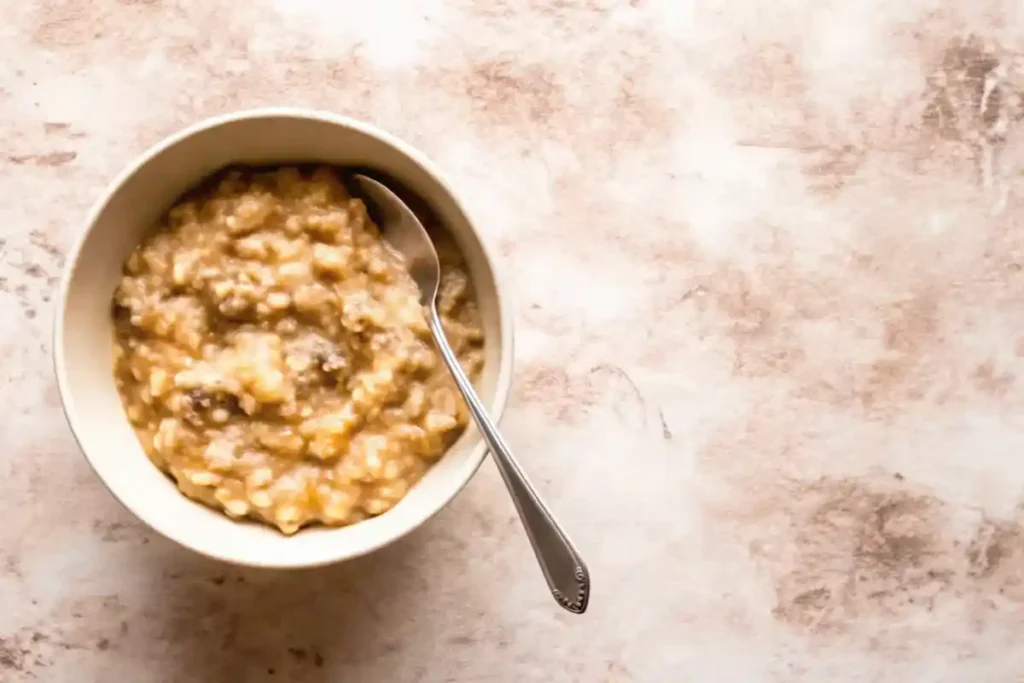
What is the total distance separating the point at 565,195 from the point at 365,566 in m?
0.44

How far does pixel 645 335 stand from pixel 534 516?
0.30 m

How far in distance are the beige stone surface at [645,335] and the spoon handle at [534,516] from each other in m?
0.19

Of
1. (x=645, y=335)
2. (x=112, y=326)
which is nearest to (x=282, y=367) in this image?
(x=112, y=326)

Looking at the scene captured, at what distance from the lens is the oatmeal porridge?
103 cm

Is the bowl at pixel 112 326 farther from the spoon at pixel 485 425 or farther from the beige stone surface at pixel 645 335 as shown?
the beige stone surface at pixel 645 335

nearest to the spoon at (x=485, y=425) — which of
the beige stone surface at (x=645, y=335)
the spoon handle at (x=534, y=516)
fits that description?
the spoon handle at (x=534, y=516)

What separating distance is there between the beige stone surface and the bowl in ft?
0.55

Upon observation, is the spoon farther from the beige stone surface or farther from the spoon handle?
the beige stone surface

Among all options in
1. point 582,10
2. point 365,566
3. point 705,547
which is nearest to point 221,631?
point 365,566

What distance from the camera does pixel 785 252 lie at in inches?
50.4

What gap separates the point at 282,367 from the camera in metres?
1.04

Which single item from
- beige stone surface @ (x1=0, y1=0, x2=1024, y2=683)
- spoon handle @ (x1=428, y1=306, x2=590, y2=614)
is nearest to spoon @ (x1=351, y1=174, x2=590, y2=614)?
spoon handle @ (x1=428, y1=306, x2=590, y2=614)

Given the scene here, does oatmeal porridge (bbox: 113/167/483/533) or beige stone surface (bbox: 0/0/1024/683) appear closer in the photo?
oatmeal porridge (bbox: 113/167/483/533)

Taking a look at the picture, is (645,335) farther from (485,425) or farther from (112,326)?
(112,326)
